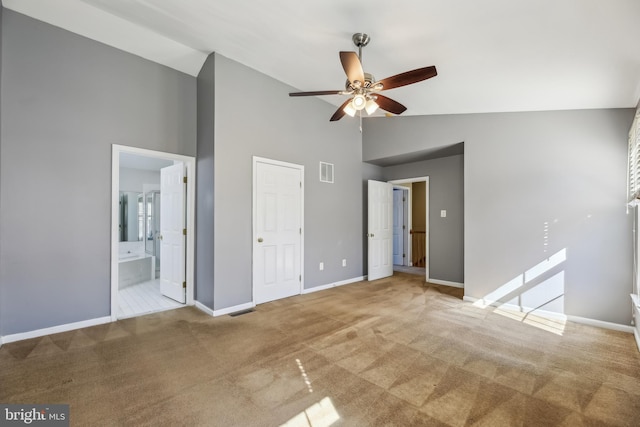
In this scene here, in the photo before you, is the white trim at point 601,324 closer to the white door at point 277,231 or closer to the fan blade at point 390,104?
the fan blade at point 390,104

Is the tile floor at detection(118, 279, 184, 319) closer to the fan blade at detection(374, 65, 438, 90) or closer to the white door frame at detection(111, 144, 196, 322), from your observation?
the white door frame at detection(111, 144, 196, 322)

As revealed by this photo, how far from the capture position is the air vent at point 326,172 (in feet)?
15.8

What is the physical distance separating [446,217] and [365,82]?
3.54 meters

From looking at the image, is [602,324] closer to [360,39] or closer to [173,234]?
[360,39]

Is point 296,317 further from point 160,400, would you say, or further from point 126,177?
point 126,177

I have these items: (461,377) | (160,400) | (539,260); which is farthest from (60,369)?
(539,260)

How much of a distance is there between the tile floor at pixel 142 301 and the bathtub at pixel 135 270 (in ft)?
0.65

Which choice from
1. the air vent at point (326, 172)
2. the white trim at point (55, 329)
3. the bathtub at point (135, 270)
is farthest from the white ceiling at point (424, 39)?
the bathtub at point (135, 270)

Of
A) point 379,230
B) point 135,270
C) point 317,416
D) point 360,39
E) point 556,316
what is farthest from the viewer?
point 379,230

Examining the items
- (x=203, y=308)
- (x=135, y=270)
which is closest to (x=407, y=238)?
(x=203, y=308)

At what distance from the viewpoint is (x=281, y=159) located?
164 inches

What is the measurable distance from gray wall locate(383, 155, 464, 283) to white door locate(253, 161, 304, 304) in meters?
2.63

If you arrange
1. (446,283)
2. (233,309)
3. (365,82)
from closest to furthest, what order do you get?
(365,82) < (233,309) < (446,283)

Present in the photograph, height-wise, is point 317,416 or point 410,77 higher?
point 410,77
